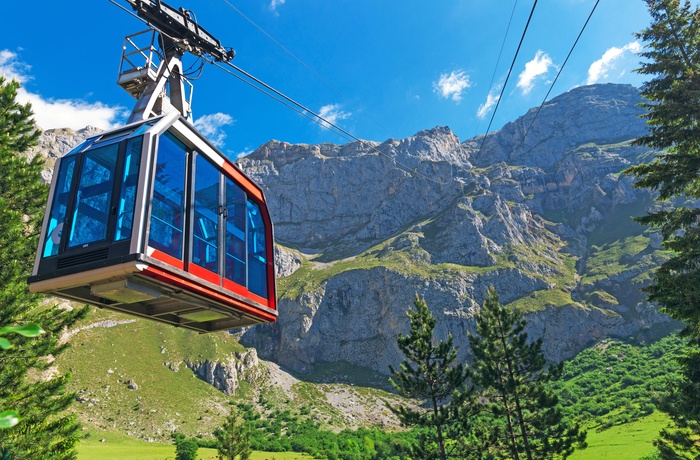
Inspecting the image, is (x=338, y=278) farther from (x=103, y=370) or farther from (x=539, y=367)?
(x=539, y=367)

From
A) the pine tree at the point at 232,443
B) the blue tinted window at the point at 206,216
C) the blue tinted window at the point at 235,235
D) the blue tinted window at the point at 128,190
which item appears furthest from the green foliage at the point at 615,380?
the blue tinted window at the point at 128,190

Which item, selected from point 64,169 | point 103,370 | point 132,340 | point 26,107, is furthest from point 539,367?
point 132,340

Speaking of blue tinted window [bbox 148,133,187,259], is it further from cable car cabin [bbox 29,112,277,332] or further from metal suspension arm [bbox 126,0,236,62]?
metal suspension arm [bbox 126,0,236,62]

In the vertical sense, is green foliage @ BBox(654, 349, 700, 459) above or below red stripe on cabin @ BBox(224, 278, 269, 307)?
below

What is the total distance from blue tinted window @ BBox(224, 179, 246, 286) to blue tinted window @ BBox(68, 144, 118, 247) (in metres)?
2.40

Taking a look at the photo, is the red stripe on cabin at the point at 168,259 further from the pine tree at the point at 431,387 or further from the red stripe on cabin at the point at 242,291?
the pine tree at the point at 431,387

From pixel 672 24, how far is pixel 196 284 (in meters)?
20.8

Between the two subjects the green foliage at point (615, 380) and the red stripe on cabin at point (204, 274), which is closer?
the red stripe on cabin at point (204, 274)

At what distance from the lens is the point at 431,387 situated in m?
28.9

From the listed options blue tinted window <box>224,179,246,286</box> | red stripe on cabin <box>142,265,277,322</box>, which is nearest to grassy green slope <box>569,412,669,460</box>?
→ red stripe on cabin <box>142,265,277,322</box>

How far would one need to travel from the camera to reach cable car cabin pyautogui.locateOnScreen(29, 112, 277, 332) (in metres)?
6.62

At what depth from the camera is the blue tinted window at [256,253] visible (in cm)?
962

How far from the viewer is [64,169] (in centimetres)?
758

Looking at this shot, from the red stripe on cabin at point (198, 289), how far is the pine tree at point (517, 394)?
25724mm
